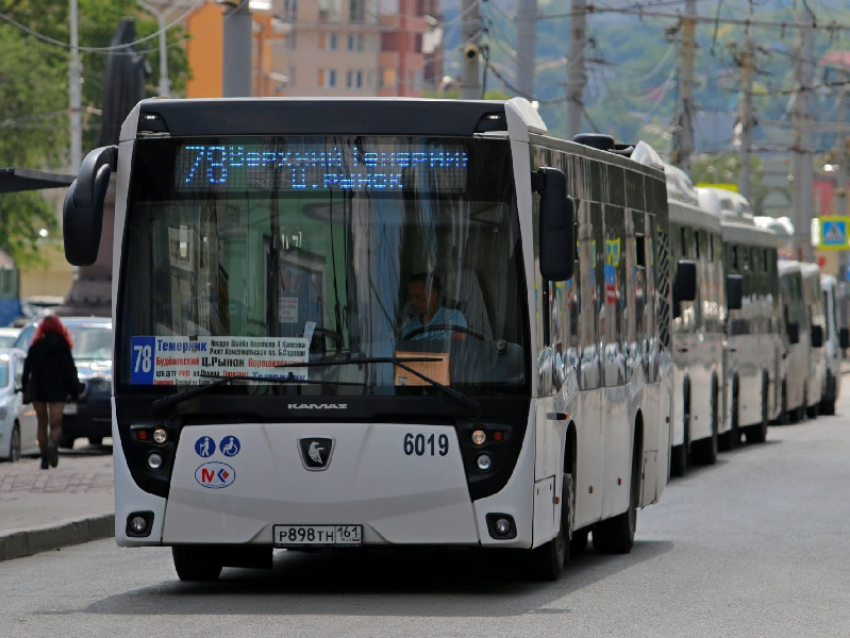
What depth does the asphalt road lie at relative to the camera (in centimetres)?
1071

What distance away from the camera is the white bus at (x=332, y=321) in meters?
11.7

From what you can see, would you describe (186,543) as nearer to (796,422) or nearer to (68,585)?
(68,585)

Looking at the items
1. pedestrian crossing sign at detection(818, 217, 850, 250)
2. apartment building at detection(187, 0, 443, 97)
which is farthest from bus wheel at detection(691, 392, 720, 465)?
apartment building at detection(187, 0, 443, 97)

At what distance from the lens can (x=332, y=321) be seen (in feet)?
38.6

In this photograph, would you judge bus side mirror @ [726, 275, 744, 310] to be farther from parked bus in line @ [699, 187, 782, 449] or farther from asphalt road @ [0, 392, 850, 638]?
asphalt road @ [0, 392, 850, 638]

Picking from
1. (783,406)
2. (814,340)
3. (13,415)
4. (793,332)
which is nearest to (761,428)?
(793,332)

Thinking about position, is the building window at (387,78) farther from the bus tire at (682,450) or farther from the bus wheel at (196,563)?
the bus wheel at (196,563)

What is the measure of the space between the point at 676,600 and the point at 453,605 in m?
1.25

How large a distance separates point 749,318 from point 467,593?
20078mm

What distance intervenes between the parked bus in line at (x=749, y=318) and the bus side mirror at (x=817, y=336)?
200 inches

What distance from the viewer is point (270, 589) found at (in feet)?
41.8

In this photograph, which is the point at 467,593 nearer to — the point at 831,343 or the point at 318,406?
the point at 318,406

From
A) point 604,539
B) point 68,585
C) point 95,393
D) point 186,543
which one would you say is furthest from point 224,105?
point 95,393

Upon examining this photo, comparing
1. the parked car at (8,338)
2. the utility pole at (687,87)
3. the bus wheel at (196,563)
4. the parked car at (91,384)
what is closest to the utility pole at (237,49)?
the parked car at (91,384)
